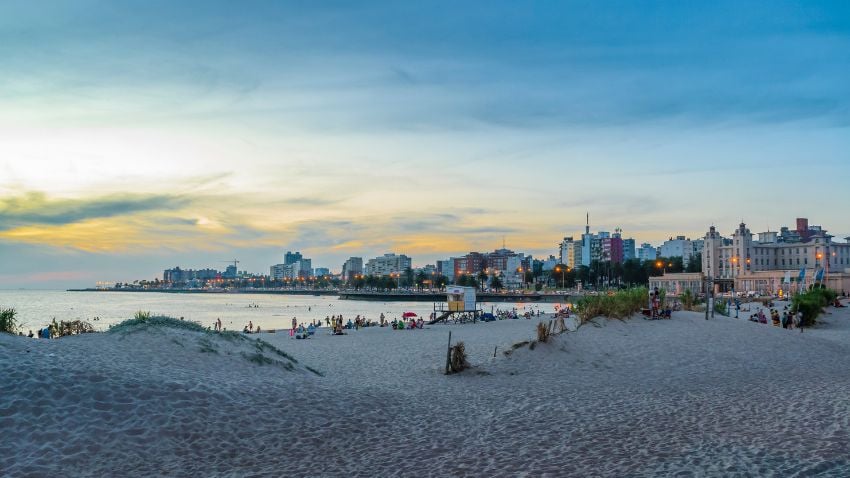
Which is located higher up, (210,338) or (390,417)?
(210,338)

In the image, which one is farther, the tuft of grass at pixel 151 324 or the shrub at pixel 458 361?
the shrub at pixel 458 361

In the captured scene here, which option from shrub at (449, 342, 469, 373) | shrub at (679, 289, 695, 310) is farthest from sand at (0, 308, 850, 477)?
shrub at (679, 289, 695, 310)

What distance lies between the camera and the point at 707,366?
19.6 meters

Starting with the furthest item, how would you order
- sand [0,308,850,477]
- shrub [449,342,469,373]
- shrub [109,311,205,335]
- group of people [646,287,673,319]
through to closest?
group of people [646,287,673,319] → shrub [449,342,469,373] → shrub [109,311,205,335] → sand [0,308,850,477]

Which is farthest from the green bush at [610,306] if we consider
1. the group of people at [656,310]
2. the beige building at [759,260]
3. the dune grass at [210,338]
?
the beige building at [759,260]

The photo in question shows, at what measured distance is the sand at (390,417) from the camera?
9.39 meters

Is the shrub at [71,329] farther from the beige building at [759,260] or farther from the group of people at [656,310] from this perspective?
the beige building at [759,260]

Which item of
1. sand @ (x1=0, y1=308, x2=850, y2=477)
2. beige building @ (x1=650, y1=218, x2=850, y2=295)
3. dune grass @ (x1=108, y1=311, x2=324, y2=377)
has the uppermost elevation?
beige building @ (x1=650, y1=218, x2=850, y2=295)

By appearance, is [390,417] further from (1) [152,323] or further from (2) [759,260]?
(2) [759,260]

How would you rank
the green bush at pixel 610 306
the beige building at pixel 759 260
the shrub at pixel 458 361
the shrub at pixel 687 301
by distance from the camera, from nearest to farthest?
1. the shrub at pixel 458 361
2. the green bush at pixel 610 306
3. the shrub at pixel 687 301
4. the beige building at pixel 759 260

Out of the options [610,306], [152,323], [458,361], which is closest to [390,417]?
[458,361]

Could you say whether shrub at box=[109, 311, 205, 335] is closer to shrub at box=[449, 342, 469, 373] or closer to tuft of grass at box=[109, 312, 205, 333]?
tuft of grass at box=[109, 312, 205, 333]

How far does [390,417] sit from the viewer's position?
41.3ft

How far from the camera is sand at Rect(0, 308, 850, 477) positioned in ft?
30.8
